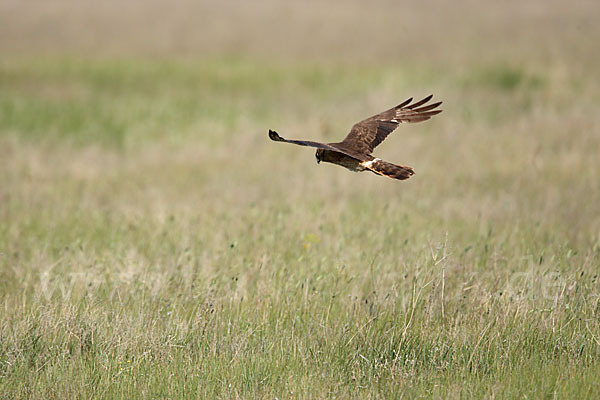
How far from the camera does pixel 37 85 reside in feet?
58.5

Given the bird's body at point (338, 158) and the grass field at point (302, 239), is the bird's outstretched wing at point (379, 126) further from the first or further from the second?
the grass field at point (302, 239)

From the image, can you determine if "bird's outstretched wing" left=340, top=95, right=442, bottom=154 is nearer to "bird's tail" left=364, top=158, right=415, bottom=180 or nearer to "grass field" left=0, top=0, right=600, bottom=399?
"bird's tail" left=364, top=158, right=415, bottom=180

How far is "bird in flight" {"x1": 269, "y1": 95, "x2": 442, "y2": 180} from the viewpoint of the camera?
13.9 ft

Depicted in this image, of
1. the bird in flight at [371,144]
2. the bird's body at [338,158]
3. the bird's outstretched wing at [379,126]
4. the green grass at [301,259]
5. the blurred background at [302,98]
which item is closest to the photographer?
the green grass at [301,259]

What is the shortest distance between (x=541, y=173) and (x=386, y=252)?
169 inches

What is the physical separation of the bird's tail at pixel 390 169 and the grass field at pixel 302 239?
73cm

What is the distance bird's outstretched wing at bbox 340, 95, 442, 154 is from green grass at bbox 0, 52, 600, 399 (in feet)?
3.24

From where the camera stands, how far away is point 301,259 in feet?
19.3

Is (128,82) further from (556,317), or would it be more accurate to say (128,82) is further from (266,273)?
(556,317)

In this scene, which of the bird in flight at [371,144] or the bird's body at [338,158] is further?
the bird's body at [338,158]

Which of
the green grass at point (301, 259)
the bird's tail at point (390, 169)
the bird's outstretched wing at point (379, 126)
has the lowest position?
the green grass at point (301, 259)

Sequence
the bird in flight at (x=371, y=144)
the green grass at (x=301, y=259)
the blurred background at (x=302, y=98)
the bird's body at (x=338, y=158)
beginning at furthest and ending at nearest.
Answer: the blurred background at (x=302, y=98) → the bird's body at (x=338, y=158) → the bird in flight at (x=371, y=144) → the green grass at (x=301, y=259)

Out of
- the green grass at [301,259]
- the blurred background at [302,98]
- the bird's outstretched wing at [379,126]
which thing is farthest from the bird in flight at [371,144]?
the blurred background at [302,98]

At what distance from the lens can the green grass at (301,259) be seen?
413cm
